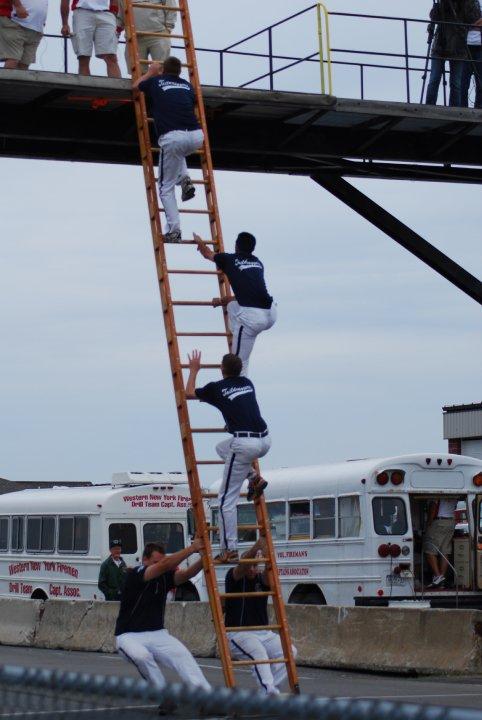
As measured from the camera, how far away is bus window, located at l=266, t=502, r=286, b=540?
2384cm

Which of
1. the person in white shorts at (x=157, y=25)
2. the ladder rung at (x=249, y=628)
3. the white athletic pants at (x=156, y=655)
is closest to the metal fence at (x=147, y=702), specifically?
the white athletic pants at (x=156, y=655)

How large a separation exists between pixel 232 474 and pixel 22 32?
708 centimetres

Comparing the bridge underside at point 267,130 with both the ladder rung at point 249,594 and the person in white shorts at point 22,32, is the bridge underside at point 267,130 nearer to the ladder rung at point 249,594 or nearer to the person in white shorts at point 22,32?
the person in white shorts at point 22,32

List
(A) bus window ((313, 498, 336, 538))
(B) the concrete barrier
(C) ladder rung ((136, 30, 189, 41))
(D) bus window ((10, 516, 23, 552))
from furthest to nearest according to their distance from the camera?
(D) bus window ((10, 516, 23, 552)), (A) bus window ((313, 498, 336, 538)), (B) the concrete barrier, (C) ladder rung ((136, 30, 189, 41))

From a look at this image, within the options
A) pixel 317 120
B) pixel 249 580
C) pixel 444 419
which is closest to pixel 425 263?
pixel 317 120

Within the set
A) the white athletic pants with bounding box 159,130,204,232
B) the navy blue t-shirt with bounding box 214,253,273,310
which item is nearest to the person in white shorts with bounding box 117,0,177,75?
the white athletic pants with bounding box 159,130,204,232

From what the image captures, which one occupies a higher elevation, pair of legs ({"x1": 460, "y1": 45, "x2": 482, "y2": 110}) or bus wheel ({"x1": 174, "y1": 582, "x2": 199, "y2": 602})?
pair of legs ({"x1": 460, "y1": 45, "x2": 482, "y2": 110})

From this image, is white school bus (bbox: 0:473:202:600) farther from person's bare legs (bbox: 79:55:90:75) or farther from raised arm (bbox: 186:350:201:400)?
raised arm (bbox: 186:350:201:400)

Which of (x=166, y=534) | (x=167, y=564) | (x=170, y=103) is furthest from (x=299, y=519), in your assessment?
(x=167, y=564)

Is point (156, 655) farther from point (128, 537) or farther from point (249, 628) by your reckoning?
point (128, 537)

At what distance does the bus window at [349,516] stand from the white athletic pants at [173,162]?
370 inches

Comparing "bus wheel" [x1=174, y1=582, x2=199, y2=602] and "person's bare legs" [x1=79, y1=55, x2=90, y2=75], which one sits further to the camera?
"bus wheel" [x1=174, y1=582, x2=199, y2=602]

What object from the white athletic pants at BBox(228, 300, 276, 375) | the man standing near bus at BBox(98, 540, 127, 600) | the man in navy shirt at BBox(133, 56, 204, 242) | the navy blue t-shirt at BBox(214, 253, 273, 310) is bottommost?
the man standing near bus at BBox(98, 540, 127, 600)

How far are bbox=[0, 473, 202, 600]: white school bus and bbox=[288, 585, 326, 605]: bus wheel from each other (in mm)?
3778
